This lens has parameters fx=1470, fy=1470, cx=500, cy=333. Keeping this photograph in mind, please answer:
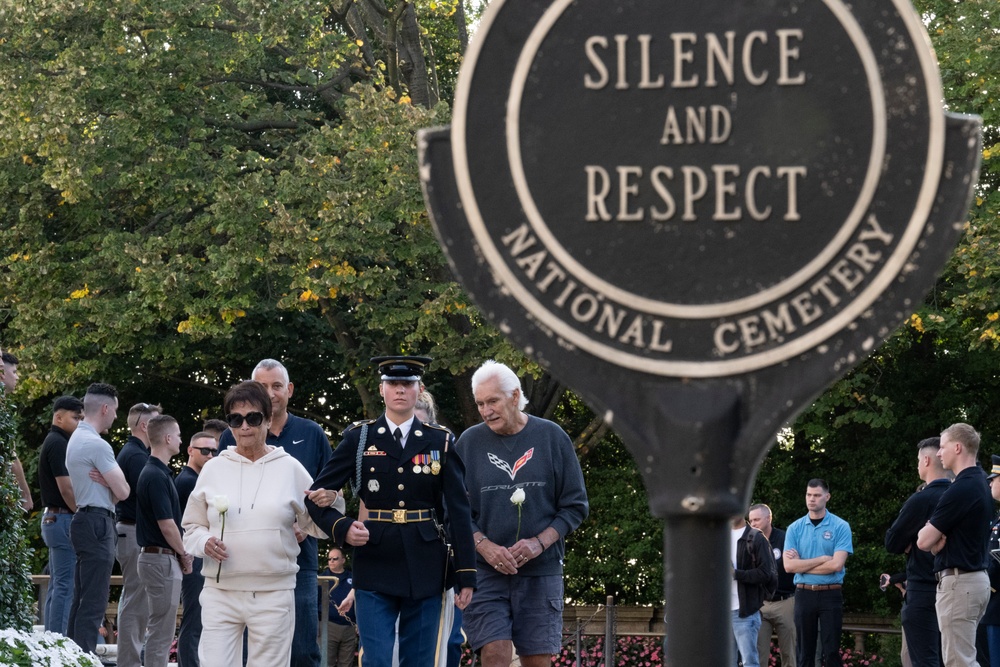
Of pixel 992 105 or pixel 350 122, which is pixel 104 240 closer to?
pixel 350 122

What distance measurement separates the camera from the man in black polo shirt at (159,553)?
31.0ft

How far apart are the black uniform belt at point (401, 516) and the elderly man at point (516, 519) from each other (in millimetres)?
449

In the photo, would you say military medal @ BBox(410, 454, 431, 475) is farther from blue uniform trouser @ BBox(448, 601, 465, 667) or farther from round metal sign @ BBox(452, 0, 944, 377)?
round metal sign @ BBox(452, 0, 944, 377)

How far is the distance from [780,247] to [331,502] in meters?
5.39

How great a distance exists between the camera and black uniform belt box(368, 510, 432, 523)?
704 centimetres

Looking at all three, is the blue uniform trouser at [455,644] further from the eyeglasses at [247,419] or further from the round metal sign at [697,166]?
the round metal sign at [697,166]

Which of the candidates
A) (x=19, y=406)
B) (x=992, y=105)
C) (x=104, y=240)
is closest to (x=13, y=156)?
(x=104, y=240)

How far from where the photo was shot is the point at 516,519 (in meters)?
7.46

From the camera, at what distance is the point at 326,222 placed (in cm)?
1677

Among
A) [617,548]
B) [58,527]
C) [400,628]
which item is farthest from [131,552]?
[617,548]

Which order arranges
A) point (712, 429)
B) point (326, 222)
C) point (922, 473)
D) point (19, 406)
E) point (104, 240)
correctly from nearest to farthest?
1. point (712, 429)
2. point (922, 473)
3. point (326, 222)
4. point (104, 240)
5. point (19, 406)

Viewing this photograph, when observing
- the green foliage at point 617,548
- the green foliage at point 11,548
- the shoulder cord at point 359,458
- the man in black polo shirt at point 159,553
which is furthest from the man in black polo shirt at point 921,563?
the green foliage at point 617,548

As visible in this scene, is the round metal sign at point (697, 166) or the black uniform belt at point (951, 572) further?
the black uniform belt at point (951, 572)

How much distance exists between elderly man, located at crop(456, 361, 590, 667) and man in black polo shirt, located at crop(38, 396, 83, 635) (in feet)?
11.9
